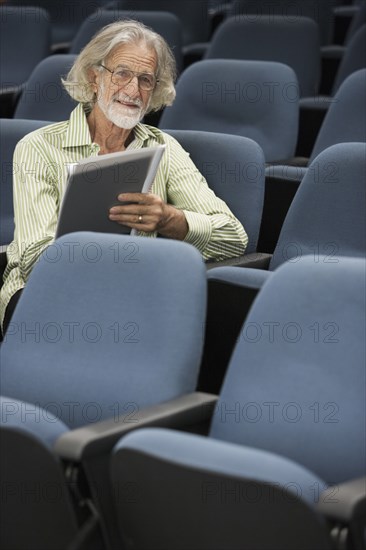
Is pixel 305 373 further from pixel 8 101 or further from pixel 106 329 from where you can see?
pixel 8 101

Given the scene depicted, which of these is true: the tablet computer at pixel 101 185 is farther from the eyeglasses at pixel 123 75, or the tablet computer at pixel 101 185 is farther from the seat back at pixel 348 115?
the seat back at pixel 348 115

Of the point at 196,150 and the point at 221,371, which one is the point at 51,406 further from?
the point at 196,150

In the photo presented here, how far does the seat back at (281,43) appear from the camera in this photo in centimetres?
422

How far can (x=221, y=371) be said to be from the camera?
2207 mm

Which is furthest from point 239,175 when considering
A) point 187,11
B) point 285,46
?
point 187,11

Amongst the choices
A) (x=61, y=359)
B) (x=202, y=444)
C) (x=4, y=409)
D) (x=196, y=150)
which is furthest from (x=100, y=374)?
(x=196, y=150)

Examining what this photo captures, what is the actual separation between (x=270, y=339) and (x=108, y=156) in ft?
2.21

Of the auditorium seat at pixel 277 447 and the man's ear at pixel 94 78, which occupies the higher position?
the man's ear at pixel 94 78

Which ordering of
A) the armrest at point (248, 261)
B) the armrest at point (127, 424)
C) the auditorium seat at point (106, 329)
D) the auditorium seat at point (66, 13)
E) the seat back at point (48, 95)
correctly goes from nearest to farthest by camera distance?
the armrest at point (127, 424), the auditorium seat at point (106, 329), the armrest at point (248, 261), the seat back at point (48, 95), the auditorium seat at point (66, 13)

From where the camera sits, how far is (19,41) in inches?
182

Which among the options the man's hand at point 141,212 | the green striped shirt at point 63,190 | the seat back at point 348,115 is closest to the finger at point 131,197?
the man's hand at point 141,212

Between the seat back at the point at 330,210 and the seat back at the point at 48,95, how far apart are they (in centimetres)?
125

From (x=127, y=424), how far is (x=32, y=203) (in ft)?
2.99

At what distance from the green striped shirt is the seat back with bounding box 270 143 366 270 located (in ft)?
0.39
